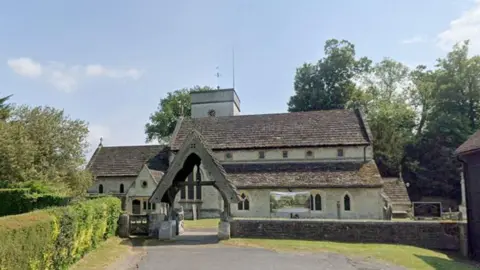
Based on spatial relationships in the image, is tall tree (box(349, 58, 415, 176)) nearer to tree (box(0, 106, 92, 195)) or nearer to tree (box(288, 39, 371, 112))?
tree (box(288, 39, 371, 112))

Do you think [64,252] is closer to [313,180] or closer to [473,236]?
[473,236]

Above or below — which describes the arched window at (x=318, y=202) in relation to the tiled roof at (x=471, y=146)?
below

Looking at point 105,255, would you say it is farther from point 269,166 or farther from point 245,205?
point 269,166

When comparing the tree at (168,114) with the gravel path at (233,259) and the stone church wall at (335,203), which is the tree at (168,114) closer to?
the stone church wall at (335,203)

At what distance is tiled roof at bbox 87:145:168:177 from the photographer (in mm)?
40841

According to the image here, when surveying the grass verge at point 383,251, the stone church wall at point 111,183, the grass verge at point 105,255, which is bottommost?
the grass verge at point 383,251

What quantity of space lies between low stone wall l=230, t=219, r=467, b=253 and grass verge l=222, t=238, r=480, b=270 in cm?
78

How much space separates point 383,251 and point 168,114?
54944 mm

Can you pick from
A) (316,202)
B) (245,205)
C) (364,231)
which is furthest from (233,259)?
(245,205)

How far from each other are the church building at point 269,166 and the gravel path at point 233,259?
1126cm

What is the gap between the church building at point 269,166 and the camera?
1220 inches

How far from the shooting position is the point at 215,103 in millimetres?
50688

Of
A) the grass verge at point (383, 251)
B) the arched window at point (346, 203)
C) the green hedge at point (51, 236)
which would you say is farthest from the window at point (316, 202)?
the green hedge at point (51, 236)

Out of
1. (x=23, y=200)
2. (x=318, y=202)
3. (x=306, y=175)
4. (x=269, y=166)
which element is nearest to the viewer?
(x=23, y=200)
